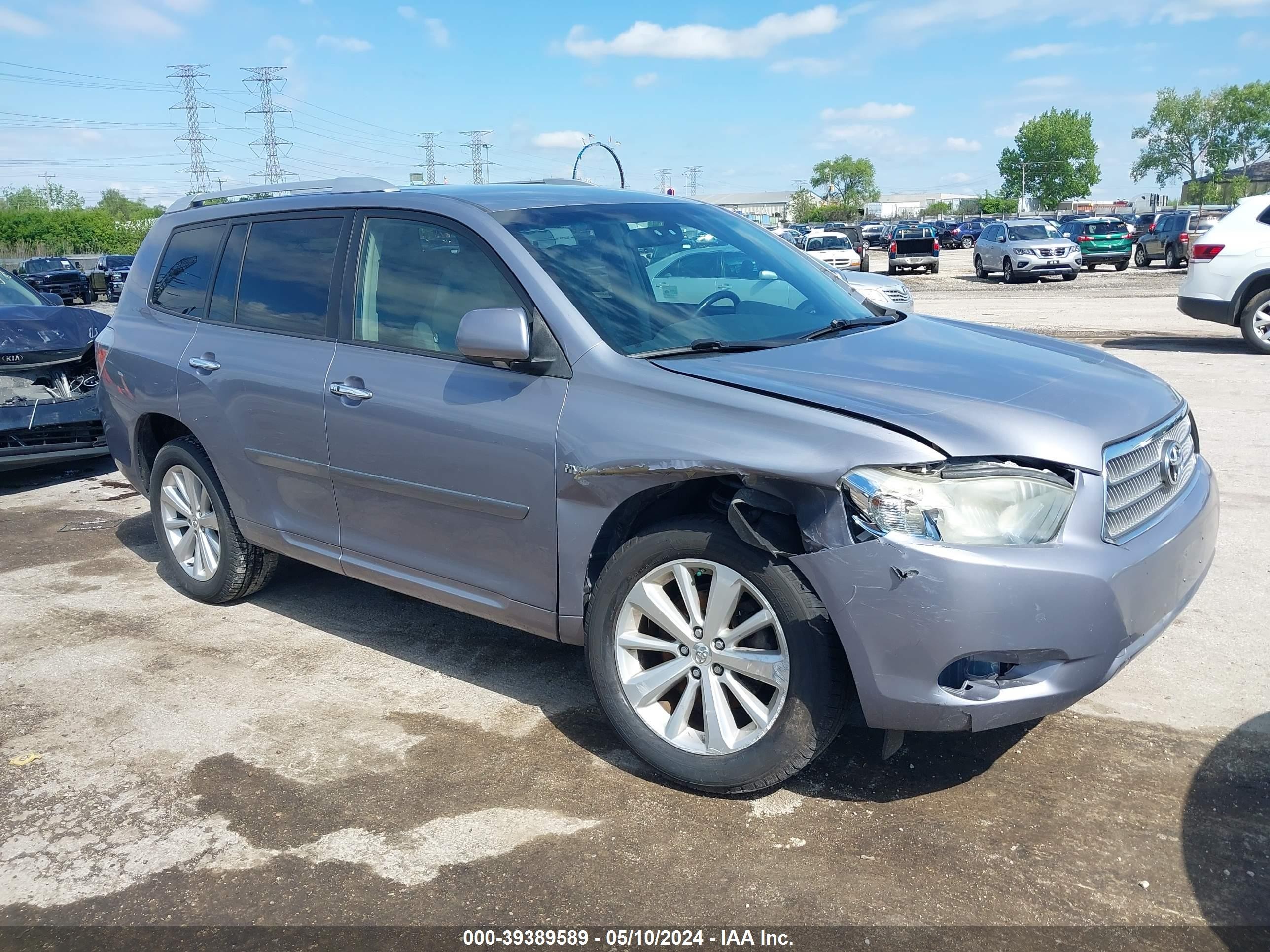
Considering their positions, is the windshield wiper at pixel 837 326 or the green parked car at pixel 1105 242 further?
the green parked car at pixel 1105 242

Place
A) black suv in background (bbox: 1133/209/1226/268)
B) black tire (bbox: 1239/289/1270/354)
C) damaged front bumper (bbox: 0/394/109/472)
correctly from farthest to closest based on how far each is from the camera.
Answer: black suv in background (bbox: 1133/209/1226/268) < black tire (bbox: 1239/289/1270/354) < damaged front bumper (bbox: 0/394/109/472)

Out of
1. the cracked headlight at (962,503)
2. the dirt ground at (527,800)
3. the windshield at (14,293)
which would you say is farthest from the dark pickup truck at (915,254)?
the cracked headlight at (962,503)

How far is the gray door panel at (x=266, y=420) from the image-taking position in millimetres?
4387

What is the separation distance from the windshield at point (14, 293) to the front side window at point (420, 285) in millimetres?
6023

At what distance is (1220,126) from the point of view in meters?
118

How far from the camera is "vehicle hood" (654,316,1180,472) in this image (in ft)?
9.84

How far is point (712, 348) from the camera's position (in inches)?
144

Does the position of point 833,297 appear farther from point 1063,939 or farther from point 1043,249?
point 1043,249

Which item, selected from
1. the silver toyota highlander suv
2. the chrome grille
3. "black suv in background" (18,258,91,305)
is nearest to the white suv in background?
the silver toyota highlander suv

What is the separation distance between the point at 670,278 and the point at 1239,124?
439 ft

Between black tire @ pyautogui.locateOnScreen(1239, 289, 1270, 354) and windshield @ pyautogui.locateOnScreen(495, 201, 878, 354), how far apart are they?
9696 mm

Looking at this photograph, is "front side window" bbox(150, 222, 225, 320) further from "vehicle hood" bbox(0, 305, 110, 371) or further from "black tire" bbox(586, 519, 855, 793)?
"vehicle hood" bbox(0, 305, 110, 371)

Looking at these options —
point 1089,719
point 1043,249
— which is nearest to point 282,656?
point 1089,719

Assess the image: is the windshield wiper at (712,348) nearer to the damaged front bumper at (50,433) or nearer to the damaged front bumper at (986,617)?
the damaged front bumper at (986,617)
